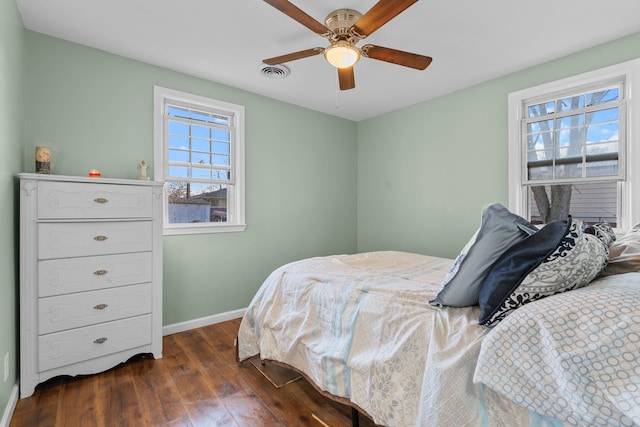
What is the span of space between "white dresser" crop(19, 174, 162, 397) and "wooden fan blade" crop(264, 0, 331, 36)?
1590 millimetres

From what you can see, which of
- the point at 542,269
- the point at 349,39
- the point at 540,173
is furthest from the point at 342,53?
the point at 540,173

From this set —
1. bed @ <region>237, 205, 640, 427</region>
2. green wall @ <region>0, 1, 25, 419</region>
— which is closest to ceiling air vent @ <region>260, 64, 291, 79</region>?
green wall @ <region>0, 1, 25, 419</region>

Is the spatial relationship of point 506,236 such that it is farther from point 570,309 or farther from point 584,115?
point 584,115

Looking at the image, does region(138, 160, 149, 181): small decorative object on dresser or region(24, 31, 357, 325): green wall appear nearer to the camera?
region(24, 31, 357, 325): green wall

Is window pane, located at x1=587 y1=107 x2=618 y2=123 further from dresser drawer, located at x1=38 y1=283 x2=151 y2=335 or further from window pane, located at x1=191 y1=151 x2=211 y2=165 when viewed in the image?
dresser drawer, located at x1=38 y1=283 x2=151 y2=335

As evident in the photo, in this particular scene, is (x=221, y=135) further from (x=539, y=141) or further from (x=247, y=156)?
(x=539, y=141)

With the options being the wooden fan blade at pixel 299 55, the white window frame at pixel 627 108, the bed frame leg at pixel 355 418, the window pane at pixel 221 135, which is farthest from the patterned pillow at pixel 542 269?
the window pane at pixel 221 135

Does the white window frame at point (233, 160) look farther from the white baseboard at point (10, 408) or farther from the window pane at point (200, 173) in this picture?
the white baseboard at point (10, 408)

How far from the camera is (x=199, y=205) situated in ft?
10.5

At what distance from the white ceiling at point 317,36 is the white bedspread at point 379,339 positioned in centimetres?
179

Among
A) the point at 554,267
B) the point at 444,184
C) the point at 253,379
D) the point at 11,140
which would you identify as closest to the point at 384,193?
the point at 444,184

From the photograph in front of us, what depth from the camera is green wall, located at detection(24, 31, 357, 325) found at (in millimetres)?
2420

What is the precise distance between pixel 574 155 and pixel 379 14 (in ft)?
7.56

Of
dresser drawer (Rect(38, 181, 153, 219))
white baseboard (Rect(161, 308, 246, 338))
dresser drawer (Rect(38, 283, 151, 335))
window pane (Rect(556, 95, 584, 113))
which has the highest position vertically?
window pane (Rect(556, 95, 584, 113))
